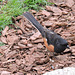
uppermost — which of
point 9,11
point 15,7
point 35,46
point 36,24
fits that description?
point 15,7

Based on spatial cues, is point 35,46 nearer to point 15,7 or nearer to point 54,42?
point 54,42

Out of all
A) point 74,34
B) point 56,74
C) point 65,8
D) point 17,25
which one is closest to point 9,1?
point 17,25

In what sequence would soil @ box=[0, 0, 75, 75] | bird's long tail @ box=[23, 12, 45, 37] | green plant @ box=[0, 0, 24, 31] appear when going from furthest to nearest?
green plant @ box=[0, 0, 24, 31] → bird's long tail @ box=[23, 12, 45, 37] → soil @ box=[0, 0, 75, 75]

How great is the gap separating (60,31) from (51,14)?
1.04 meters

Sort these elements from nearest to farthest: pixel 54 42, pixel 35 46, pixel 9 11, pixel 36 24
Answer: pixel 54 42 < pixel 35 46 < pixel 36 24 < pixel 9 11

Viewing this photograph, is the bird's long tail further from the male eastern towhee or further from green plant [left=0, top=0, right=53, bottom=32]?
green plant [left=0, top=0, right=53, bottom=32]

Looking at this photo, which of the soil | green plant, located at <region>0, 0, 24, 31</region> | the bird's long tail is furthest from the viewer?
green plant, located at <region>0, 0, 24, 31</region>

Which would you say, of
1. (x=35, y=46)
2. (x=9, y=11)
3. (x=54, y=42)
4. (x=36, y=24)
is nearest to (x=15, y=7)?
(x=9, y=11)

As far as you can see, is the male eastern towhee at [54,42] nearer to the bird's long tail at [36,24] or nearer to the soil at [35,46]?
the bird's long tail at [36,24]

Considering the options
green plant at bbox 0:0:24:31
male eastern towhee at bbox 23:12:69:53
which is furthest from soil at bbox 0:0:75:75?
male eastern towhee at bbox 23:12:69:53

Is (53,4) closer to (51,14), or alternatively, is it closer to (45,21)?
(51,14)

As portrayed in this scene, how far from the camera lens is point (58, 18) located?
6.26 m

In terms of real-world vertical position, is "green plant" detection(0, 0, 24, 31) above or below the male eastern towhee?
above

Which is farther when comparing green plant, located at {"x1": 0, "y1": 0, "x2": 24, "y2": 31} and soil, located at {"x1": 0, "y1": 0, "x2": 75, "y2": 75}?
green plant, located at {"x1": 0, "y1": 0, "x2": 24, "y2": 31}
